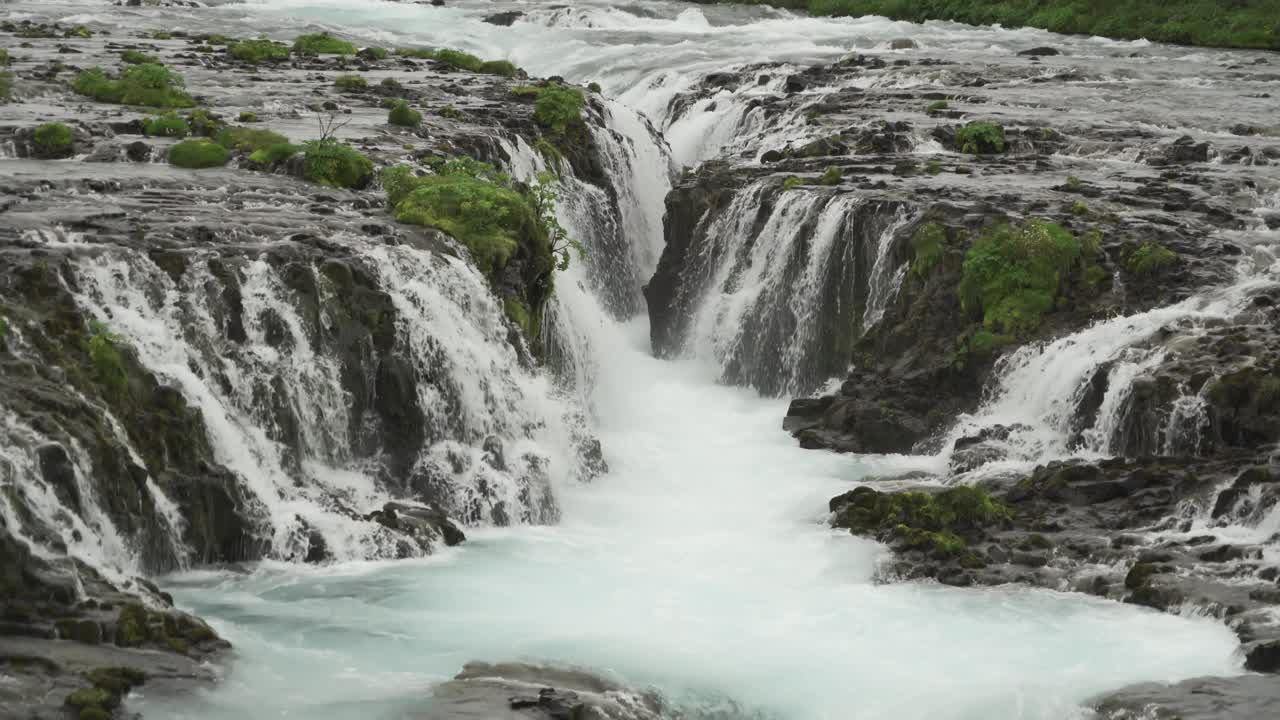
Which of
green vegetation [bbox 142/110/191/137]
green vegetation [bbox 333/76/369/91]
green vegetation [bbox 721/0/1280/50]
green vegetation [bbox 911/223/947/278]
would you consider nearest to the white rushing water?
green vegetation [bbox 911/223/947/278]

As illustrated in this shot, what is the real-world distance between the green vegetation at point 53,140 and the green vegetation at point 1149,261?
64.2 feet

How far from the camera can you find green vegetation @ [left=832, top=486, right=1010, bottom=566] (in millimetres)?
19469

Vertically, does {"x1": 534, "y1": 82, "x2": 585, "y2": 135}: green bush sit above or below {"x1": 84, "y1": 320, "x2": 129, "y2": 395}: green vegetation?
above

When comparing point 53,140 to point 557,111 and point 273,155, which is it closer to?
point 273,155

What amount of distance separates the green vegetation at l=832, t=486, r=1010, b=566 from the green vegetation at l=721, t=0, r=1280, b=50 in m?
45.4

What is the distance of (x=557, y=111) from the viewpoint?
3494 cm

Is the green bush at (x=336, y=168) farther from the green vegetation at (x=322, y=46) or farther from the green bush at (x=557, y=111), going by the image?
the green vegetation at (x=322, y=46)

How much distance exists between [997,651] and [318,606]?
7.76 m

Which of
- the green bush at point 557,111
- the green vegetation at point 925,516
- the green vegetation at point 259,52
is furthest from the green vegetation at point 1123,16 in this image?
the green vegetation at point 925,516

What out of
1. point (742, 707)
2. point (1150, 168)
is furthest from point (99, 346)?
point (1150, 168)

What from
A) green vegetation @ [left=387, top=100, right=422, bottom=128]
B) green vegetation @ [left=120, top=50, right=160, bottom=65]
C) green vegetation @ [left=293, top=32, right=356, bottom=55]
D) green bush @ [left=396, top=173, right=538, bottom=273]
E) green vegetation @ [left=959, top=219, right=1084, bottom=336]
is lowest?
green vegetation @ [left=959, top=219, right=1084, bottom=336]

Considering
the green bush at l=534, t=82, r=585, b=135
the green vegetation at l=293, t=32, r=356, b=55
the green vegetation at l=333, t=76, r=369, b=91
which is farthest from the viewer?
the green vegetation at l=293, t=32, r=356, b=55

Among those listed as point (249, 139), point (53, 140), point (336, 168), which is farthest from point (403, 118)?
point (53, 140)

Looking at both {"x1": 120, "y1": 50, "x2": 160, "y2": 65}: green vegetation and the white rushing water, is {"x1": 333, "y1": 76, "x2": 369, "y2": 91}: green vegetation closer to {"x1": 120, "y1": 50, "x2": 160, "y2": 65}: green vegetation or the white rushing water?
{"x1": 120, "y1": 50, "x2": 160, "y2": 65}: green vegetation
